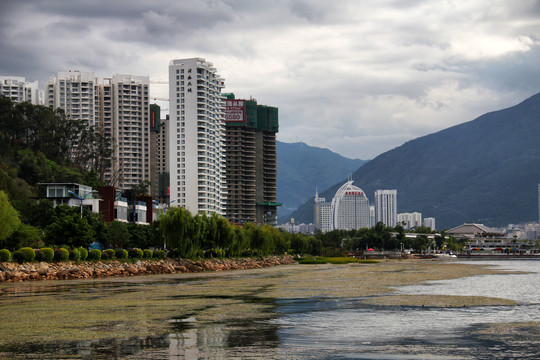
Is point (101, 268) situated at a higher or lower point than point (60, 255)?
lower

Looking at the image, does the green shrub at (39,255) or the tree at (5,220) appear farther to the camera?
the tree at (5,220)

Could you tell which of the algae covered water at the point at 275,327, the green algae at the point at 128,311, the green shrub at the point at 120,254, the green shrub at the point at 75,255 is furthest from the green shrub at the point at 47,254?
the algae covered water at the point at 275,327

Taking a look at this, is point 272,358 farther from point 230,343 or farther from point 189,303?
point 189,303

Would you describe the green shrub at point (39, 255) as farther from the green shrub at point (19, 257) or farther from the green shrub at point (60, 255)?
the green shrub at point (19, 257)

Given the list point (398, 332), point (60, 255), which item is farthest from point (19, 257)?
point (398, 332)

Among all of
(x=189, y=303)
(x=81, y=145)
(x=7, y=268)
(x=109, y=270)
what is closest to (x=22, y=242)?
(x=109, y=270)

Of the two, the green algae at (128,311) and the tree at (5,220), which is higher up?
the tree at (5,220)

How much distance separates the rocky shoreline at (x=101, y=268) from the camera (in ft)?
218

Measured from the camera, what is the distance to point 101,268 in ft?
264

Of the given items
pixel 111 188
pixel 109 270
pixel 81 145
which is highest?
pixel 81 145

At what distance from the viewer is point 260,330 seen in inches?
963

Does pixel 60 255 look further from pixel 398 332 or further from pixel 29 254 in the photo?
pixel 398 332

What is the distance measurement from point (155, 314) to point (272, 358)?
13364 millimetres

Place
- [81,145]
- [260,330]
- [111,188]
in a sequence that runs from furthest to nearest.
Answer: [81,145], [111,188], [260,330]
